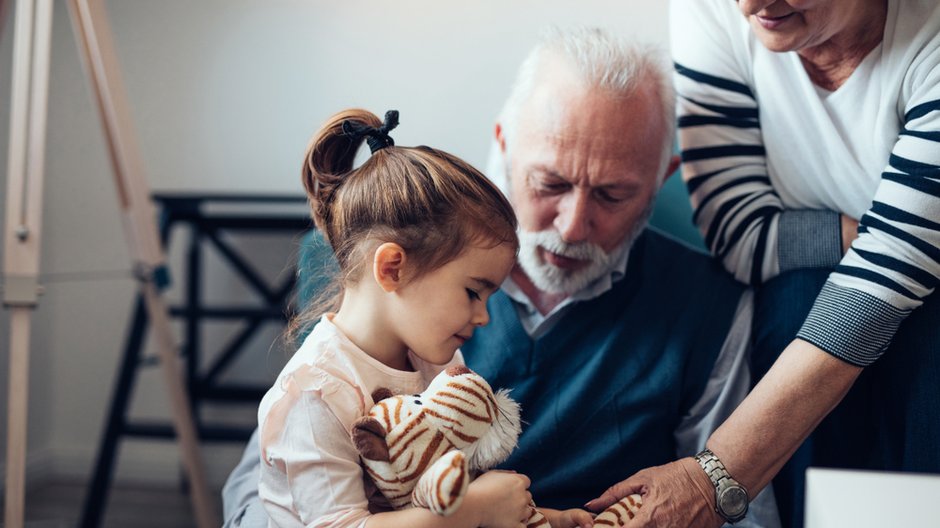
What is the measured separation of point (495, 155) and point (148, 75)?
1.41 metres

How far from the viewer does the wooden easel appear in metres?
1.49

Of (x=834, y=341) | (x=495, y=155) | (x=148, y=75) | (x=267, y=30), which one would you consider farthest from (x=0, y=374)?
(x=834, y=341)

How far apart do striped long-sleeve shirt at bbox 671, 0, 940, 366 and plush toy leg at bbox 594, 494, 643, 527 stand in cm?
35

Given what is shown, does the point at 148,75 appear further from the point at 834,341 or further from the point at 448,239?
the point at 834,341

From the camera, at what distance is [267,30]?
2.51 meters

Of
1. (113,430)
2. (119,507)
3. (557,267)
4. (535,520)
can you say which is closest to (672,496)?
(535,520)

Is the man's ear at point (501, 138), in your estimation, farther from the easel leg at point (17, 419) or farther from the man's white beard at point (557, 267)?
the easel leg at point (17, 419)

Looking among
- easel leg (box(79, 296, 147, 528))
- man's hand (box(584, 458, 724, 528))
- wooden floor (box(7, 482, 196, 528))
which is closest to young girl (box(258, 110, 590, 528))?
man's hand (box(584, 458, 724, 528))

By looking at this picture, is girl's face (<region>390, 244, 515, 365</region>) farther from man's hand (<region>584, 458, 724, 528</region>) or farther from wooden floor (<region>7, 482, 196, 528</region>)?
wooden floor (<region>7, 482, 196, 528</region>)

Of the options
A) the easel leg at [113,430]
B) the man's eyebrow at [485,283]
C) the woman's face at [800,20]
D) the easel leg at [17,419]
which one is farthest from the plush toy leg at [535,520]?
the easel leg at [113,430]

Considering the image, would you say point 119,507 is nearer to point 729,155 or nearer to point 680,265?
point 680,265

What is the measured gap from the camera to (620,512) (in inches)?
45.8

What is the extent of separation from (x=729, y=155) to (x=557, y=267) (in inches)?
13.7

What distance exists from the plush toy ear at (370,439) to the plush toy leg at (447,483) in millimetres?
66
